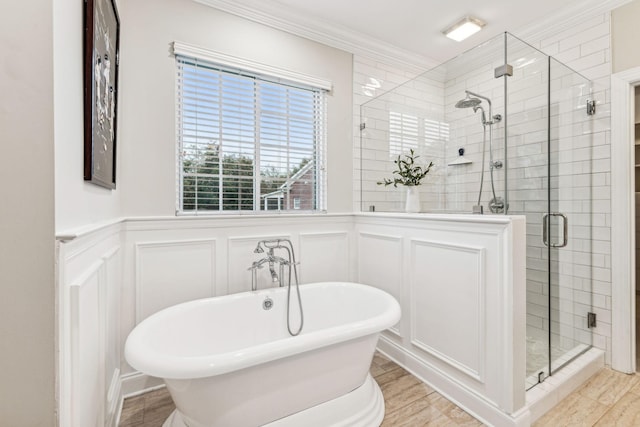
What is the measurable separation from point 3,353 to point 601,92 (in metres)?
3.49

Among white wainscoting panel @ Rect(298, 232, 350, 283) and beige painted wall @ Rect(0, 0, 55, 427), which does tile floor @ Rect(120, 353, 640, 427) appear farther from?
beige painted wall @ Rect(0, 0, 55, 427)

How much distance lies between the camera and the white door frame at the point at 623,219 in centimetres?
211

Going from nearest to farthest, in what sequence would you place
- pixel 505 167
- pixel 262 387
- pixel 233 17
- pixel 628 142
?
pixel 262 387, pixel 505 167, pixel 628 142, pixel 233 17

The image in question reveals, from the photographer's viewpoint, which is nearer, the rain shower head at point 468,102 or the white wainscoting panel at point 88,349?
the white wainscoting panel at point 88,349

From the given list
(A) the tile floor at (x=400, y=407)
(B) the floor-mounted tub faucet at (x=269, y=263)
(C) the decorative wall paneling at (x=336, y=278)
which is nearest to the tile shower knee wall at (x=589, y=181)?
(C) the decorative wall paneling at (x=336, y=278)

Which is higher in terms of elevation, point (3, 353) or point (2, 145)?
point (2, 145)

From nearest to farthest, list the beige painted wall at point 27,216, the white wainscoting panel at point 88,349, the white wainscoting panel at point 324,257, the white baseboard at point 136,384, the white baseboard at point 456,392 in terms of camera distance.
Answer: the beige painted wall at point 27,216, the white wainscoting panel at point 88,349, the white baseboard at point 456,392, the white baseboard at point 136,384, the white wainscoting panel at point 324,257

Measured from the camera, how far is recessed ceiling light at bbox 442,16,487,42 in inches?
97.7

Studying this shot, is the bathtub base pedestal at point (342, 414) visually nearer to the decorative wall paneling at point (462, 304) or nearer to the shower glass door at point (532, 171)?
the decorative wall paneling at point (462, 304)

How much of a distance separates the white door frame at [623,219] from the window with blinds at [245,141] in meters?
2.17

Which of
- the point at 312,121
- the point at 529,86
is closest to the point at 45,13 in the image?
the point at 312,121

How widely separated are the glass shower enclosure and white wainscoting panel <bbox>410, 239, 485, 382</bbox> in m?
0.29

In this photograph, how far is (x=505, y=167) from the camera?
69.7 inches

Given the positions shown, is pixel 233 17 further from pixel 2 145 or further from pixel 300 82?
pixel 2 145
